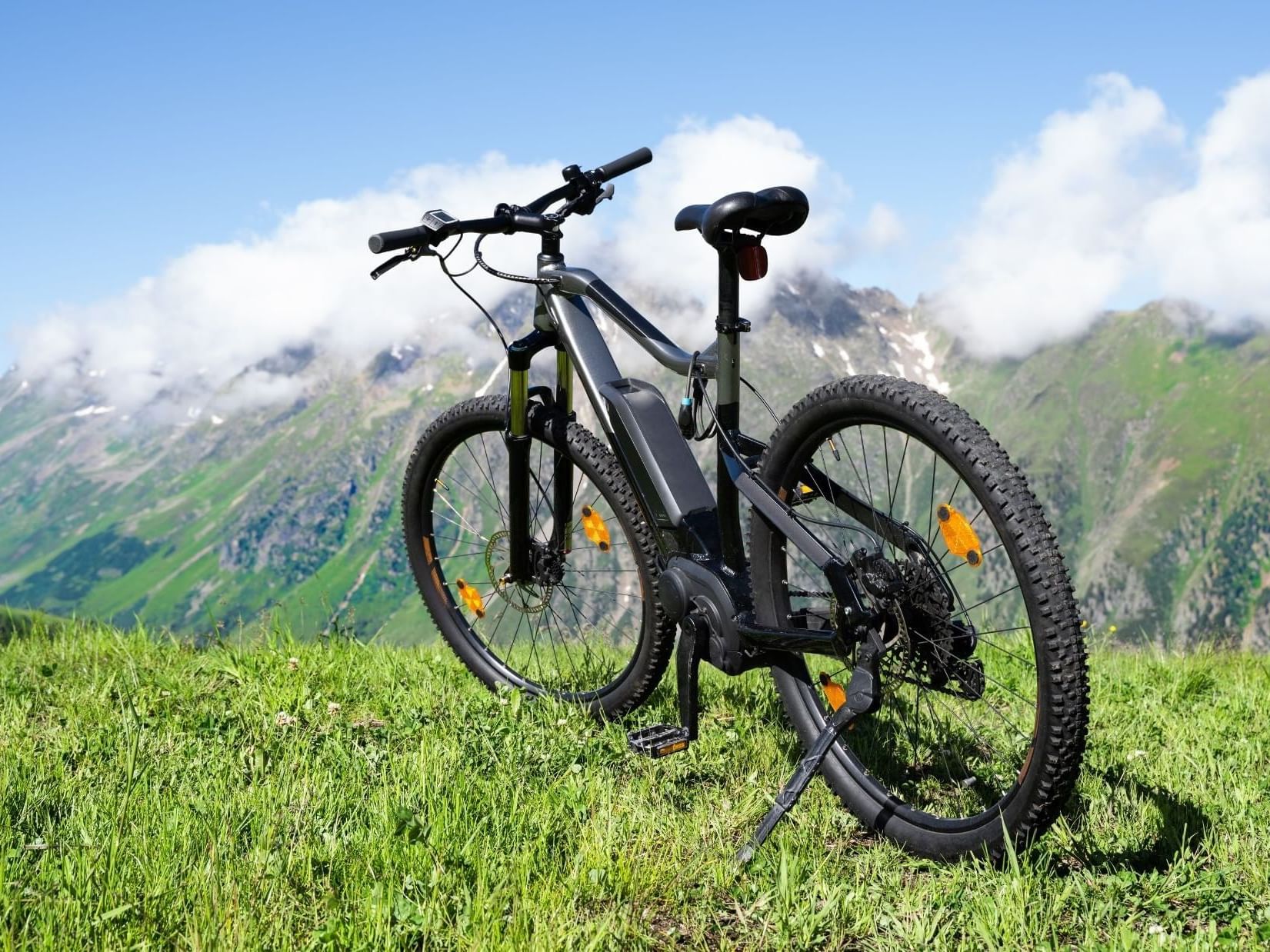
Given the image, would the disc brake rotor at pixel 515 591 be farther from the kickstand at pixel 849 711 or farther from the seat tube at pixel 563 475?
the kickstand at pixel 849 711

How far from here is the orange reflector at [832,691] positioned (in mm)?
3963

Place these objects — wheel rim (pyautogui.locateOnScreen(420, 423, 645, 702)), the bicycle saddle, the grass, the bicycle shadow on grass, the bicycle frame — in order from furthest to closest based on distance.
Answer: wheel rim (pyautogui.locateOnScreen(420, 423, 645, 702))
the bicycle frame
the bicycle saddle
the bicycle shadow on grass
the grass

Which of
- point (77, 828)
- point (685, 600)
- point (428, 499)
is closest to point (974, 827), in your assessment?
point (685, 600)

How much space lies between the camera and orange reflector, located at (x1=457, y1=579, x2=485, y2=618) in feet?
18.0

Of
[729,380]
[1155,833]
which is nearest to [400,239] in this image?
[729,380]

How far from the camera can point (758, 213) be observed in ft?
11.5

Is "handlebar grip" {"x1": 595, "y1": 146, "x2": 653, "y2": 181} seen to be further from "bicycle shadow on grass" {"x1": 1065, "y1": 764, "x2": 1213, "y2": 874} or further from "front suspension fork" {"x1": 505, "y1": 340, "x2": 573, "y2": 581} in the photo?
"bicycle shadow on grass" {"x1": 1065, "y1": 764, "x2": 1213, "y2": 874}

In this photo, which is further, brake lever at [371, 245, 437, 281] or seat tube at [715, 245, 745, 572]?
brake lever at [371, 245, 437, 281]

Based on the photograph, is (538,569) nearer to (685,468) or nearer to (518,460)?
(518,460)

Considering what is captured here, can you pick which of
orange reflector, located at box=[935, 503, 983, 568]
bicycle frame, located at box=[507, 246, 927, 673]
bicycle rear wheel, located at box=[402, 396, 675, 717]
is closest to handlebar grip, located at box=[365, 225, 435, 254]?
bicycle frame, located at box=[507, 246, 927, 673]

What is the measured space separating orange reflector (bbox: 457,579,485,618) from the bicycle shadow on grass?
10.3ft

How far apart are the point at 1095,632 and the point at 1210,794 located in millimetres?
3219

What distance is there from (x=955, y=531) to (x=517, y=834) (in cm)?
173

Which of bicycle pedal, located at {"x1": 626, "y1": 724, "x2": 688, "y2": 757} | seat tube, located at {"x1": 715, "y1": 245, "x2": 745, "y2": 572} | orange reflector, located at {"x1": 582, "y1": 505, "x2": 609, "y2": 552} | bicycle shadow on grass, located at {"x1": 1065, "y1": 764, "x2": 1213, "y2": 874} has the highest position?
seat tube, located at {"x1": 715, "y1": 245, "x2": 745, "y2": 572}
